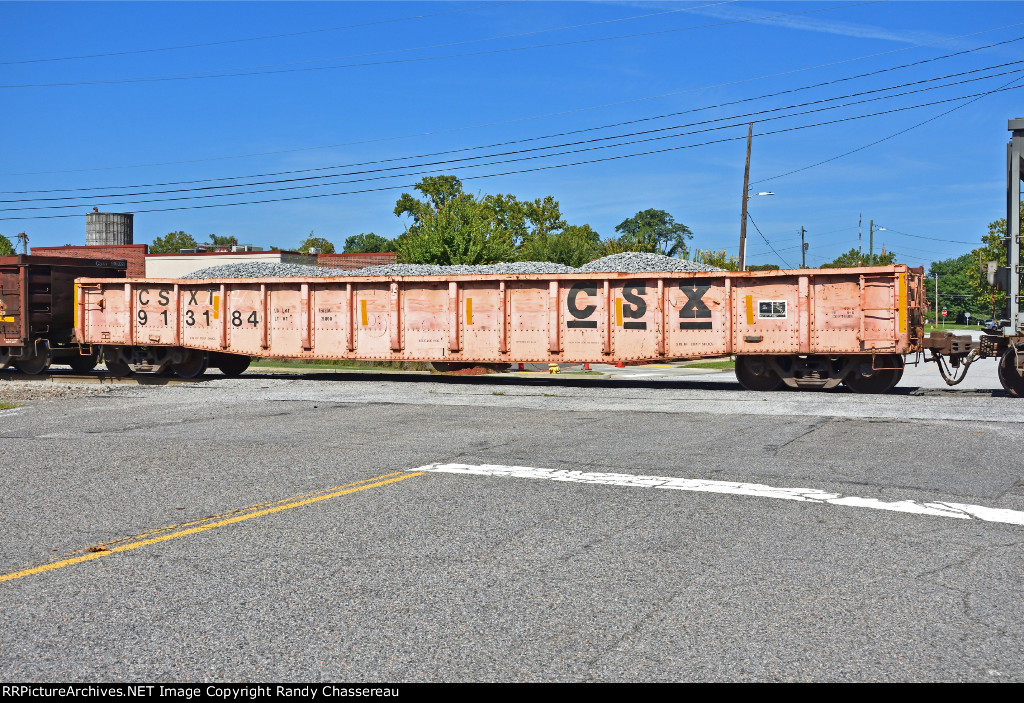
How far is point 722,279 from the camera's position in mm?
19672

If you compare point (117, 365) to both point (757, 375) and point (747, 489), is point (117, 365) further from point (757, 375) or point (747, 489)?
point (747, 489)

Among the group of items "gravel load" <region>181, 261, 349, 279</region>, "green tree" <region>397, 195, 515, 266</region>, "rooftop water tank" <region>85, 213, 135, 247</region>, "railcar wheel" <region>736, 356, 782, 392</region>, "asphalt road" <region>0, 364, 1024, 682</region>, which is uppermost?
"rooftop water tank" <region>85, 213, 135, 247</region>

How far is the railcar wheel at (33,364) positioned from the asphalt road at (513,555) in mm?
14209

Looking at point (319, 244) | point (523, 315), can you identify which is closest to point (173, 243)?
point (319, 244)

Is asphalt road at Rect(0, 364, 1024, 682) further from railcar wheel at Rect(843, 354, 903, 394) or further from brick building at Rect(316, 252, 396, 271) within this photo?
brick building at Rect(316, 252, 396, 271)

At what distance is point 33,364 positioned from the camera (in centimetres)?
2500

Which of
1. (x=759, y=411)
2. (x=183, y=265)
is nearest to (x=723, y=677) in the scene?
(x=759, y=411)

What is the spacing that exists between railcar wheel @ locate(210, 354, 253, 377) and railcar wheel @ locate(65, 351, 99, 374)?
12.4 feet

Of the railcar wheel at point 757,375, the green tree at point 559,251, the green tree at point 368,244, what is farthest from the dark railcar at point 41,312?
the green tree at point 368,244

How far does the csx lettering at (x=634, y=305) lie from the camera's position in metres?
20.4

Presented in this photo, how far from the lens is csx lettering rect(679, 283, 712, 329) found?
1986cm

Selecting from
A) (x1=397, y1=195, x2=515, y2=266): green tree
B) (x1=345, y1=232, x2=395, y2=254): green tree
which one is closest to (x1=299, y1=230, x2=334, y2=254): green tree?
(x1=345, y1=232, x2=395, y2=254): green tree

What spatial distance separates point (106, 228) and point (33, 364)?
2037 inches

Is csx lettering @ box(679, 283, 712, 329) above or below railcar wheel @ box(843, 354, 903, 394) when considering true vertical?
above
